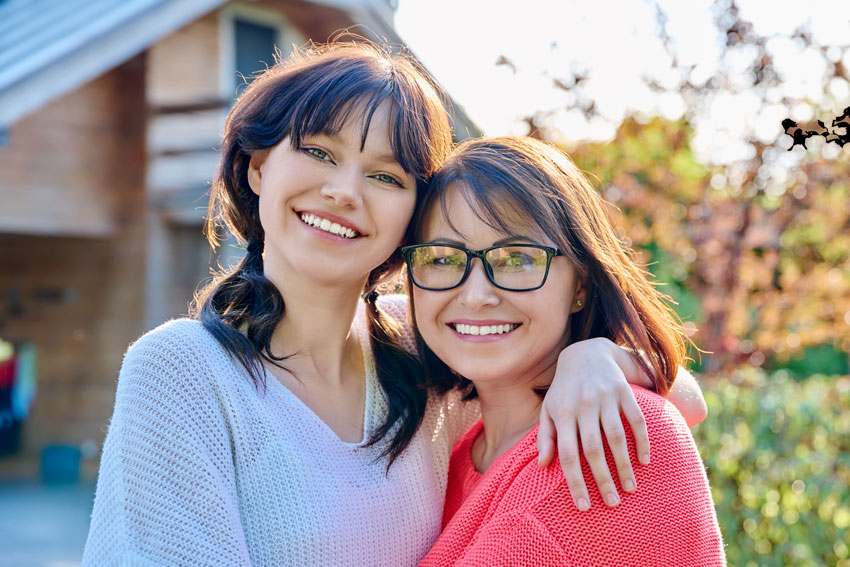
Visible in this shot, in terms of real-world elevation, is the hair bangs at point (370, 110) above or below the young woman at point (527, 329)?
above

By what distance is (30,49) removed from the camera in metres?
7.64

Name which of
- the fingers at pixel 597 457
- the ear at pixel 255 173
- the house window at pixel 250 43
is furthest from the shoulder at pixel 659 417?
the house window at pixel 250 43

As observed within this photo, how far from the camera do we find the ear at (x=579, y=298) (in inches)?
86.9

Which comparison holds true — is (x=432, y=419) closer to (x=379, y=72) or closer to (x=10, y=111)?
(x=379, y=72)

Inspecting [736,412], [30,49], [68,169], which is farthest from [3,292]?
[736,412]

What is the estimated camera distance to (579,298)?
7.32ft

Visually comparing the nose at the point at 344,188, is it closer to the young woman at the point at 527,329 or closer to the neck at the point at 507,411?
the young woman at the point at 527,329

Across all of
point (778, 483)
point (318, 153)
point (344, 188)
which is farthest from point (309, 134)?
point (778, 483)

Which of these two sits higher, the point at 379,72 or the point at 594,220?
the point at 379,72

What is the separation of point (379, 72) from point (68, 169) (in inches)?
335

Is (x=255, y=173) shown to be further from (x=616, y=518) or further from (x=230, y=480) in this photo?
(x=616, y=518)

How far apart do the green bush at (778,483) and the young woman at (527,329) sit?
8.70 feet

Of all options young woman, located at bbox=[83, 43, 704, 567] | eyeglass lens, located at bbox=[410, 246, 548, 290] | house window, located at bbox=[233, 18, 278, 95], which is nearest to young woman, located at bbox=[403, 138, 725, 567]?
eyeglass lens, located at bbox=[410, 246, 548, 290]

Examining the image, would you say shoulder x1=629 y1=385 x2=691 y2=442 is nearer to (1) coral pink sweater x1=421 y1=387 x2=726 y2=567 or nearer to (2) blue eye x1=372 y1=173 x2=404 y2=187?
(1) coral pink sweater x1=421 y1=387 x2=726 y2=567
